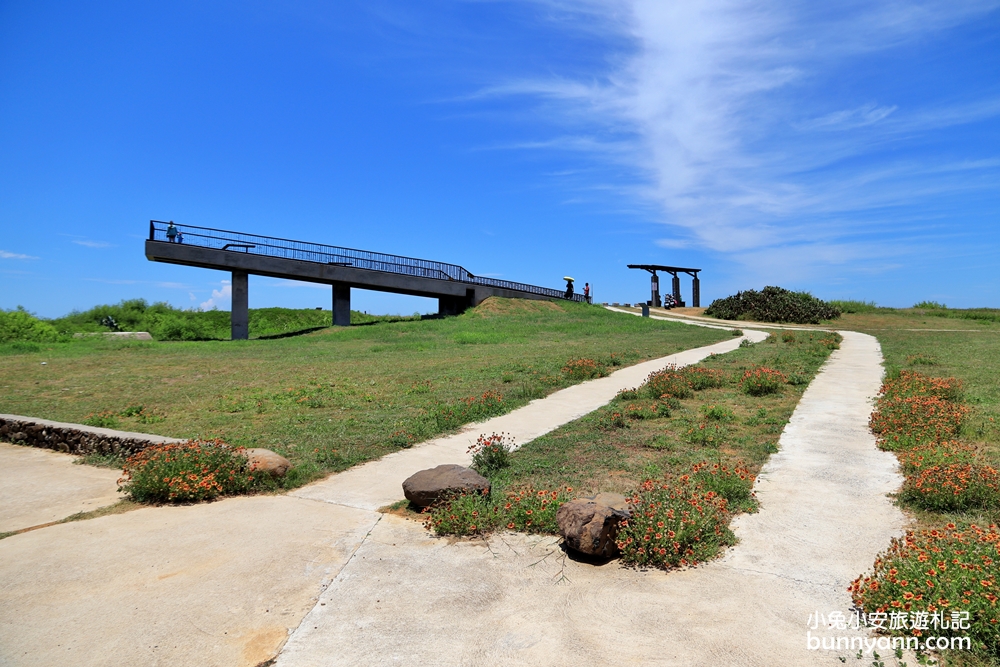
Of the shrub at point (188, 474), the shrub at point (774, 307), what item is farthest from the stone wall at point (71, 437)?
the shrub at point (774, 307)

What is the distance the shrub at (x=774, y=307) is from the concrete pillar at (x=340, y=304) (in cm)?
2570

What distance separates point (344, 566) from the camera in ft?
14.3

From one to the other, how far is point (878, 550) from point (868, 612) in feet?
3.94

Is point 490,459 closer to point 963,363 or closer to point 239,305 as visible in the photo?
point 963,363

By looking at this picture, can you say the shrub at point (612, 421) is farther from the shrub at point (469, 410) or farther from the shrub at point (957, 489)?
the shrub at point (957, 489)

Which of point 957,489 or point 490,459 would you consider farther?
A: point 490,459

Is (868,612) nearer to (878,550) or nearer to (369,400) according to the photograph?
(878,550)

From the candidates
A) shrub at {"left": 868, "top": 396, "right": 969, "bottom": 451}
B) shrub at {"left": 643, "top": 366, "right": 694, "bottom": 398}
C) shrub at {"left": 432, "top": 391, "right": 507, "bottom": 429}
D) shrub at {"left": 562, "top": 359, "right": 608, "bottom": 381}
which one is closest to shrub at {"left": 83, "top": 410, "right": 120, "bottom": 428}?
shrub at {"left": 432, "top": 391, "right": 507, "bottom": 429}

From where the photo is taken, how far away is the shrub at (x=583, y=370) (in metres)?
13.8

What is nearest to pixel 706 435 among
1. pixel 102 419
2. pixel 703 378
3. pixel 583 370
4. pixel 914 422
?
pixel 914 422

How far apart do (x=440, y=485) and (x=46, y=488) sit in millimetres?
5049

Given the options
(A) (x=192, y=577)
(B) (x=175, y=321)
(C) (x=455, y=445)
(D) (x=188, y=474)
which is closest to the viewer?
(A) (x=192, y=577)

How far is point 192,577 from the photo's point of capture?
13.8ft

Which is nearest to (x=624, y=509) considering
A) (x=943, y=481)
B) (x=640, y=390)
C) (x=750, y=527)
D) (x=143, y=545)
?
(x=750, y=527)
